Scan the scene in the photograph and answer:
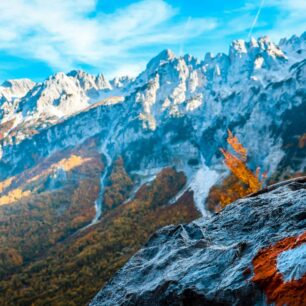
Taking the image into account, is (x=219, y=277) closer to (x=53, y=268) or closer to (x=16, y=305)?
(x=16, y=305)

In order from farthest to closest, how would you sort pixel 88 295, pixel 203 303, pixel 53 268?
pixel 53 268, pixel 88 295, pixel 203 303

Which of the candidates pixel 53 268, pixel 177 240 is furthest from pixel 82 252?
pixel 177 240

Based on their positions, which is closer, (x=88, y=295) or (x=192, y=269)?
(x=192, y=269)

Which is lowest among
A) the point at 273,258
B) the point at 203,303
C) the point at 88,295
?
the point at 88,295

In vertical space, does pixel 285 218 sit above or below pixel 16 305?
above

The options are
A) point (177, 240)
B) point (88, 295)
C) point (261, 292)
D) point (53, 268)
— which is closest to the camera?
point (261, 292)

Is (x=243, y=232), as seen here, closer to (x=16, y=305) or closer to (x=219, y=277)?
(x=219, y=277)
